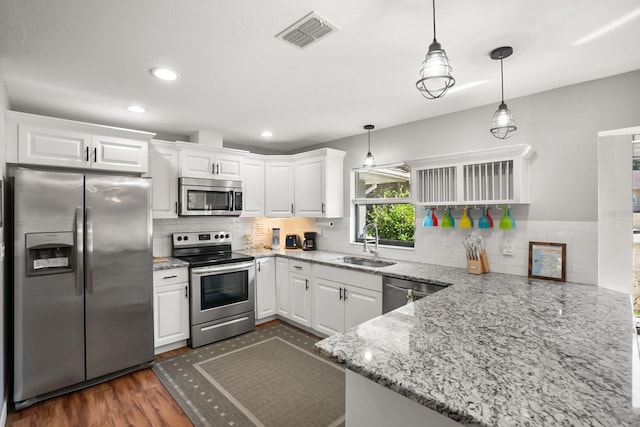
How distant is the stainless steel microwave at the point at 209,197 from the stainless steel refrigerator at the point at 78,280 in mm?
691

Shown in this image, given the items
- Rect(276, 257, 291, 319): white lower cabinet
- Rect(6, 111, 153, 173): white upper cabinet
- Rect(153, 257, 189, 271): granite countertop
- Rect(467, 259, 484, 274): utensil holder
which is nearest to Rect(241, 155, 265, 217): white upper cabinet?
Rect(276, 257, 291, 319): white lower cabinet

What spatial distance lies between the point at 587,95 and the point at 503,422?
105 inches

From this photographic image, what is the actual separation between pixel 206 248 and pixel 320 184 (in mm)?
1676

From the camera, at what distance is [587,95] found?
2443 millimetres

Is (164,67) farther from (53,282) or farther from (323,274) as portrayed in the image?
(323,274)

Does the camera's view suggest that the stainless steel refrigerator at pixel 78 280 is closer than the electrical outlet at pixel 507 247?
Yes

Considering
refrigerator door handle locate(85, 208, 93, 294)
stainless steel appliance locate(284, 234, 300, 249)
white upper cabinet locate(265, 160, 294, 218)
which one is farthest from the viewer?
stainless steel appliance locate(284, 234, 300, 249)

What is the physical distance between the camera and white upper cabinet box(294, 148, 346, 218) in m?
4.09

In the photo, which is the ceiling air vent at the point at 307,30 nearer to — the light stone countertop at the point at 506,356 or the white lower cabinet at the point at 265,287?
the light stone countertop at the point at 506,356

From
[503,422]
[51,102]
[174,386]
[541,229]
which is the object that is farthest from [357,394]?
[51,102]

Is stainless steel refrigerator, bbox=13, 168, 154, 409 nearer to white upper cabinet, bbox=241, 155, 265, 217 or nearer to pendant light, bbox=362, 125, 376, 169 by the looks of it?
white upper cabinet, bbox=241, 155, 265, 217

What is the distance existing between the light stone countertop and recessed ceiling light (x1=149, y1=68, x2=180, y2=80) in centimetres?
207

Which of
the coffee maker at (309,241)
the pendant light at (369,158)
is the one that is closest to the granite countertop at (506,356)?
the pendant light at (369,158)

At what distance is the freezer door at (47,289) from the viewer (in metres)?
2.35
